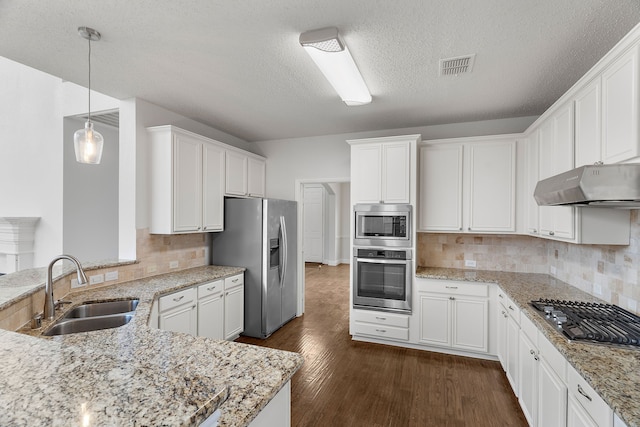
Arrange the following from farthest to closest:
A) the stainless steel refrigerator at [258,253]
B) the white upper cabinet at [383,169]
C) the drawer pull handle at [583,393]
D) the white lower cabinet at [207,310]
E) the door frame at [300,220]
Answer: the door frame at [300,220], the stainless steel refrigerator at [258,253], the white upper cabinet at [383,169], the white lower cabinet at [207,310], the drawer pull handle at [583,393]

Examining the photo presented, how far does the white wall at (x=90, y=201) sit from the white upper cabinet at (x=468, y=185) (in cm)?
436

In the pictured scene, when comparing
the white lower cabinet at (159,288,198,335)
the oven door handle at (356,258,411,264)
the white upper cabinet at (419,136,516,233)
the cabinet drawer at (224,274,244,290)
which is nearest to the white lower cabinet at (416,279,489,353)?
the oven door handle at (356,258,411,264)

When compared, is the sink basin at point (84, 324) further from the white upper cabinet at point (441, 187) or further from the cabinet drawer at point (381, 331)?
the white upper cabinet at point (441, 187)

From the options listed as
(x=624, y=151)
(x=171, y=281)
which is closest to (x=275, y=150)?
(x=171, y=281)

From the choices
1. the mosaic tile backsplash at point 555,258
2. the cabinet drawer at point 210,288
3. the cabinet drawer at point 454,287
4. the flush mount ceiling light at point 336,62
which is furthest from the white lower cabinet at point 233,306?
the flush mount ceiling light at point 336,62

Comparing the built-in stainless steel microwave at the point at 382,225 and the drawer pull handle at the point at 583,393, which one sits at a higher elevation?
the built-in stainless steel microwave at the point at 382,225

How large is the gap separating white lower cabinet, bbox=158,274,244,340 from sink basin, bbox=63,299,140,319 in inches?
9.1

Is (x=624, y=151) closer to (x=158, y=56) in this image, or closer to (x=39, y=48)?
(x=158, y=56)

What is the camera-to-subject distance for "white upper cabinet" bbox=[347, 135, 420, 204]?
140 inches

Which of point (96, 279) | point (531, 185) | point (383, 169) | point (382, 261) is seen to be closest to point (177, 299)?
point (96, 279)

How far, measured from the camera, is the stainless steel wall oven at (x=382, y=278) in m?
3.56

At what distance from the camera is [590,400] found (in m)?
1.35

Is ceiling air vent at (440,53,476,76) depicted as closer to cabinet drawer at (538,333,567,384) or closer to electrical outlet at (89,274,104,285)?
cabinet drawer at (538,333,567,384)

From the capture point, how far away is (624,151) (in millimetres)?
1613
